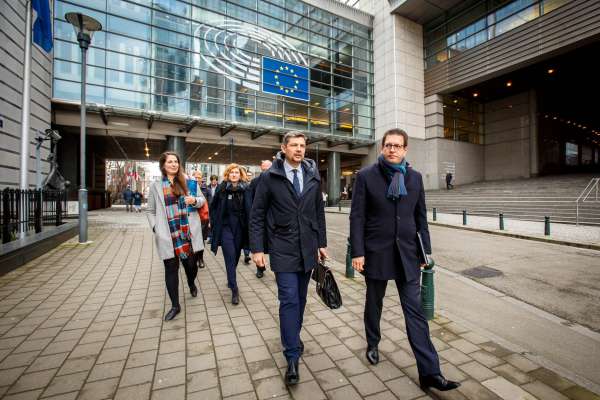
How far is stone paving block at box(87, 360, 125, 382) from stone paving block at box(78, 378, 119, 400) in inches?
2.5

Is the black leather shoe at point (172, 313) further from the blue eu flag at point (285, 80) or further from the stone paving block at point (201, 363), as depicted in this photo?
the blue eu flag at point (285, 80)

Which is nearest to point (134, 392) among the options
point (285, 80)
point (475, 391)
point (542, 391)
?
point (475, 391)

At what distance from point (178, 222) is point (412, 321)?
2.81 meters

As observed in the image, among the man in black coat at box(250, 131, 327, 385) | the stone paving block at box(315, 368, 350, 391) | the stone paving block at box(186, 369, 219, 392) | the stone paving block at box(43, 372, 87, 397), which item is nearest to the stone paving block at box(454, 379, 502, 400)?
the stone paving block at box(315, 368, 350, 391)

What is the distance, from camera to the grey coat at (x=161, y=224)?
136 inches

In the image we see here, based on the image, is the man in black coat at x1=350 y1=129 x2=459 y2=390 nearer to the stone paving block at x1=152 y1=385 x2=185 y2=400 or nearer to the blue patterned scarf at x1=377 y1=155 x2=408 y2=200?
the blue patterned scarf at x1=377 y1=155 x2=408 y2=200

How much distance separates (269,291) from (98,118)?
20.0 metres

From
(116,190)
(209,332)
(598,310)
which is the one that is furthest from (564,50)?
(116,190)

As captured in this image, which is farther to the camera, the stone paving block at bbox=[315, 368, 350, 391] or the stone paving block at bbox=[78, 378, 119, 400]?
the stone paving block at bbox=[315, 368, 350, 391]

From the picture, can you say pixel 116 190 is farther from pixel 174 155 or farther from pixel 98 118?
pixel 174 155

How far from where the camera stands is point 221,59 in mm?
22406

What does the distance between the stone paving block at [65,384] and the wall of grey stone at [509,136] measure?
3564 centimetres

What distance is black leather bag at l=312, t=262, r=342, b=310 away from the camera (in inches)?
97.3

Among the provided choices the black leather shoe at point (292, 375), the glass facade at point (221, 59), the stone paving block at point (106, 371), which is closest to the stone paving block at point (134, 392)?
the stone paving block at point (106, 371)
